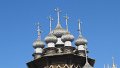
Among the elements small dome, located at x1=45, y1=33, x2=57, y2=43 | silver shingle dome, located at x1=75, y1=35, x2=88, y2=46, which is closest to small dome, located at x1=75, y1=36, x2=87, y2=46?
silver shingle dome, located at x1=75, y1=35, x2=88, y2=46

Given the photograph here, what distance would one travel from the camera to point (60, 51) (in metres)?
→ 67.0

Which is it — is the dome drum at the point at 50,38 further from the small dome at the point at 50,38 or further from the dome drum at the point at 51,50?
the dome drum at the point at 51,50

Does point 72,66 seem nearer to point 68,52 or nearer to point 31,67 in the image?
point 68,52

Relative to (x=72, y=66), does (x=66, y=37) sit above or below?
above

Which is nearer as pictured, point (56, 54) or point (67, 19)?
point (56, 54)

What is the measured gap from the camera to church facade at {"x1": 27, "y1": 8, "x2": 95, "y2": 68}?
65.7m

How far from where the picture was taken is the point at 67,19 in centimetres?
7156

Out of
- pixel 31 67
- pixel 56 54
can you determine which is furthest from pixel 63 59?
pixel 31 67

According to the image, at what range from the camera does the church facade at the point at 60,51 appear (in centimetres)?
6569

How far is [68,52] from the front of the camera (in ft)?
217

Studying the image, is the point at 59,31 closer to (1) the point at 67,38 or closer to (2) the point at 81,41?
(1) the point at 67,38

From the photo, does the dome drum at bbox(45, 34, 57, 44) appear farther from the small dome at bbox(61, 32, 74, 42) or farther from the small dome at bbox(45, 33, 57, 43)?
the small dome at bbox(61, 32, 74, 42)

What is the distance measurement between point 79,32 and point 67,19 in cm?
279

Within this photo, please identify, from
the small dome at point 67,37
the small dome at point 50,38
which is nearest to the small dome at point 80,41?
the small dome at point 67,37
